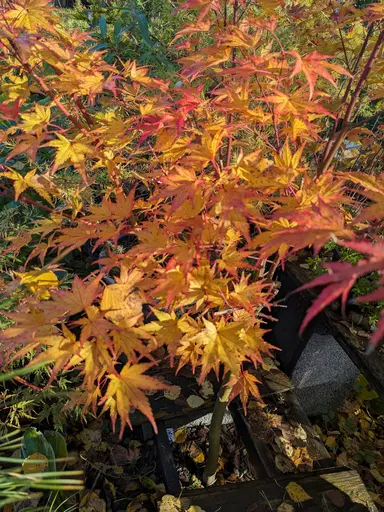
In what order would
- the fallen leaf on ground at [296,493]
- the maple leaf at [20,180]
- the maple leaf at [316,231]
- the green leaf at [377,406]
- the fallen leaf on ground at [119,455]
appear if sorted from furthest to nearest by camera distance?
the green leaf at [377,406] < the fallen leaf on ground at [119,455] < the fallen leaf on ground at [296,493] < the maple leaf at [20,180] < the maple leaf at [316,231]

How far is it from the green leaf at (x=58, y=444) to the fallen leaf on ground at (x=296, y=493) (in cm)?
71

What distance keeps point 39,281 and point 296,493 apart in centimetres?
101

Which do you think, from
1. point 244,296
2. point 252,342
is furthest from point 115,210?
point 252,342

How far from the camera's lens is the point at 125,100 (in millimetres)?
1219

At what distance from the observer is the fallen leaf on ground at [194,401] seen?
1481 millimetres

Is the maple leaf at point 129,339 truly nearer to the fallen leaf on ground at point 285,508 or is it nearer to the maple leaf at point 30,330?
the maple leaf at point 30,330

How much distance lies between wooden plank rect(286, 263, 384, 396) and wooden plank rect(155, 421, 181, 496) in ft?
2.16

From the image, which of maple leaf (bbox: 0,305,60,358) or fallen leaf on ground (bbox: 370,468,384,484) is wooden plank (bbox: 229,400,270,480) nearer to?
fallen leaf on ground (bbox: 370,468,384,484)

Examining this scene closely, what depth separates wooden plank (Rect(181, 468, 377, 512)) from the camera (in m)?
1.19

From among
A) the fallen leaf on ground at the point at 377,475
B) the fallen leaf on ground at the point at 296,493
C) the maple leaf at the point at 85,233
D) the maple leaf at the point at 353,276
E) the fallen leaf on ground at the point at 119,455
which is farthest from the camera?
the fallen leaf on ground at the point at 377,475

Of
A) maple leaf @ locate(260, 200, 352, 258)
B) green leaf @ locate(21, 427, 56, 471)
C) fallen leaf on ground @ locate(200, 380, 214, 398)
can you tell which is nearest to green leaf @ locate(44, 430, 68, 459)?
green leaf @ locate(21, 427, 56, 471)

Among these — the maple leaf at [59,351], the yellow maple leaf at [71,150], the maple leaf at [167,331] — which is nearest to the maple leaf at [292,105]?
the yellow maple leaf at [71,150]

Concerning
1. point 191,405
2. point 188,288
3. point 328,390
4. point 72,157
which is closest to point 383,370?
point 328,390

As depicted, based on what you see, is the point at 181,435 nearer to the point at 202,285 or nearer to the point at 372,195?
the point at 202,285
